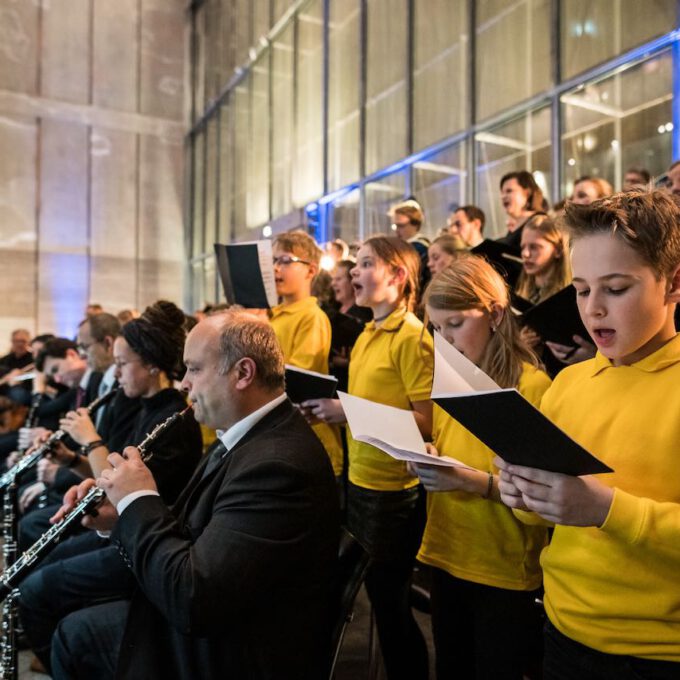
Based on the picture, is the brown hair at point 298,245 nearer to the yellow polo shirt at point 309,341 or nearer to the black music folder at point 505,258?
the yellow polo shirt at point 309,341

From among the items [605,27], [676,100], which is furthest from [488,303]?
[605,27]

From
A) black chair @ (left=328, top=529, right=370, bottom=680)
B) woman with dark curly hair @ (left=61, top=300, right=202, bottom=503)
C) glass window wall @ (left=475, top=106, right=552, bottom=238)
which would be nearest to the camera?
black chair @ (left=328, top=529, right=370, bottom=680)

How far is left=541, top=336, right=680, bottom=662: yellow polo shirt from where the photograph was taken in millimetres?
1152

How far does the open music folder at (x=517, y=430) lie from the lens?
41.0 inches

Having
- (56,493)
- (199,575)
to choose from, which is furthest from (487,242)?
(56,493)

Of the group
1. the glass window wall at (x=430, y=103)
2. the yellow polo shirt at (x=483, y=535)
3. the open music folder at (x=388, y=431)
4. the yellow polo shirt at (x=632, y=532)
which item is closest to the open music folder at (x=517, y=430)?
the yellow polo shirt at (x=632, y=532)

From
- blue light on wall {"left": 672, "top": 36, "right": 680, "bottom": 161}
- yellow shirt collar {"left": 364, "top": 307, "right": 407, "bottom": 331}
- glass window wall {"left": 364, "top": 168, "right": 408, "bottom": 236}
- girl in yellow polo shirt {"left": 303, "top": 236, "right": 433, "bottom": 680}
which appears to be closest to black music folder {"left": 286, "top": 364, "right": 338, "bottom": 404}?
girl in yellow polo shirt {"left": 303, "top": 236, "right": 433, "bottom": 680}

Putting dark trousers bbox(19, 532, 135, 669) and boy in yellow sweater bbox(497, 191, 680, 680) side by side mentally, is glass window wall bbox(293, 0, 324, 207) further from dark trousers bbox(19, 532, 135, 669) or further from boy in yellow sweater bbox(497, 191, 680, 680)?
boy in yellow sweater bbox(497, 191, 680, 680)

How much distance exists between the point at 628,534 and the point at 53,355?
5.20 m

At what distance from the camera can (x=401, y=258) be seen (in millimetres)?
2980

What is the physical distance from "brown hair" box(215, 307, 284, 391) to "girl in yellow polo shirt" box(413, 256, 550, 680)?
1.70ft

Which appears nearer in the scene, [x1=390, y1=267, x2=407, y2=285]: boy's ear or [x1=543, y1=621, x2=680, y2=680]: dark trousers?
[x1=543, y1=621, x2=680, y2=680]: dark trousers

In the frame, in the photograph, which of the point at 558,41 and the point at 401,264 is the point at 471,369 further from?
the point at 558,41

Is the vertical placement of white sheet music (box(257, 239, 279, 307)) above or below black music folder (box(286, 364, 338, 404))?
above
